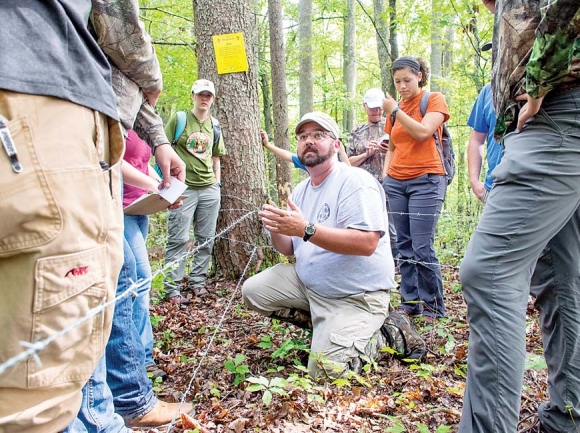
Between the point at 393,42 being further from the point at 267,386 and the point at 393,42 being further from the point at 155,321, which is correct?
the point at 267,386

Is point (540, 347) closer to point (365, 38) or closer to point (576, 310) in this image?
point (576, 310)

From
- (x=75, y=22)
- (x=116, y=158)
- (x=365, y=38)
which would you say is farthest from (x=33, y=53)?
(x=365, y=38)

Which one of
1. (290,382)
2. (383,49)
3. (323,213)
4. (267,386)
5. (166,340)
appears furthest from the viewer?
(383,49)

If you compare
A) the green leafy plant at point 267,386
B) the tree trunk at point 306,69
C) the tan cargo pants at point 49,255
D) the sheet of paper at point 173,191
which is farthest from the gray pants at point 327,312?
the tree trunk at point 306,69

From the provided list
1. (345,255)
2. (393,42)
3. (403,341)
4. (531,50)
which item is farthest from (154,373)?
(393,42)

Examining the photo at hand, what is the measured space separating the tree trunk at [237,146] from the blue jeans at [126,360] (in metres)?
2.83

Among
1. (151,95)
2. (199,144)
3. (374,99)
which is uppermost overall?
(151,95)

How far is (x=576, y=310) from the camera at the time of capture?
6.98ft

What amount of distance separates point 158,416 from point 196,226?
10.4 feet

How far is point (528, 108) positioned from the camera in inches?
74.6

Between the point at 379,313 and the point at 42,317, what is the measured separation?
8.34 ft

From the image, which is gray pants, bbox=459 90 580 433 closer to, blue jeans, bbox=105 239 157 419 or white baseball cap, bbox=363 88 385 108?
blue jeans, bbox=105 239 157 419

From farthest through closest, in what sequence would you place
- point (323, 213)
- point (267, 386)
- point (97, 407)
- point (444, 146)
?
point (444, 146), point (323, 213), point (267, 386), point (97, 407)

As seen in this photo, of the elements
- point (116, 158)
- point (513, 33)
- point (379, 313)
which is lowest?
point (379, 313)
